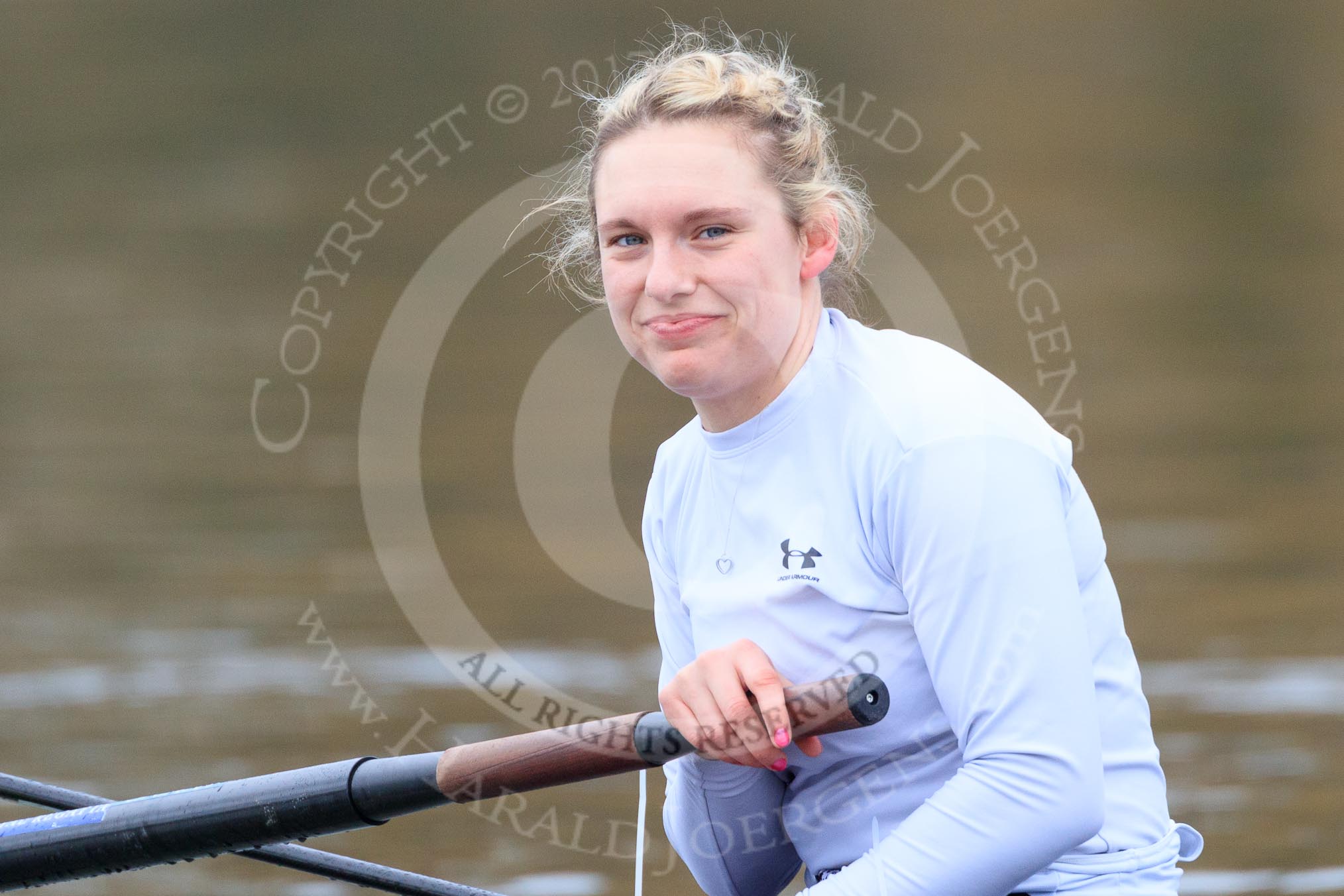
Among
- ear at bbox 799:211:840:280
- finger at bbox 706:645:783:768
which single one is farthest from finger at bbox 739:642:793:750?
ear at bbox 799:211:840:280

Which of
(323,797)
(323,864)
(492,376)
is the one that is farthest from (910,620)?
(492,376)

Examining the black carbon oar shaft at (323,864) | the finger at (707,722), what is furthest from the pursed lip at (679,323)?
the black carbon oar shaft at (323,864)

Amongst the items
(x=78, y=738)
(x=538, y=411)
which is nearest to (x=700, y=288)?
(x=78, y=738)

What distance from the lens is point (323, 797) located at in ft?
5.08

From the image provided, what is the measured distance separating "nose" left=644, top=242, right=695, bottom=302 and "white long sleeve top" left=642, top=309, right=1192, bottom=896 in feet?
0.47

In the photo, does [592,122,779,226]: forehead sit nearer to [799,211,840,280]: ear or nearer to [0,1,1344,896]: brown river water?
[799,211,840,280]: ear

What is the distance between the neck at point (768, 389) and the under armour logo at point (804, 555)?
0.47 ft

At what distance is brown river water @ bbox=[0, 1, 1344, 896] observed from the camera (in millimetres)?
4043

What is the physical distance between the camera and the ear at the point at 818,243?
155cm

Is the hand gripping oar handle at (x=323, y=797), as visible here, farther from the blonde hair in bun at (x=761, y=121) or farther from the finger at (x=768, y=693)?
the blonde hair in bun at (x=761, y=121)

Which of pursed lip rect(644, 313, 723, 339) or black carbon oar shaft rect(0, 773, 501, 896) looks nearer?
pursed lip rect(644, 313, 723, 339)

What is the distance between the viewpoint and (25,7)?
998 centimetres

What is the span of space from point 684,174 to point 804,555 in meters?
0.37

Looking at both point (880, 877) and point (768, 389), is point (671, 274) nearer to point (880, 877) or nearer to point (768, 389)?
point (768, 389)
